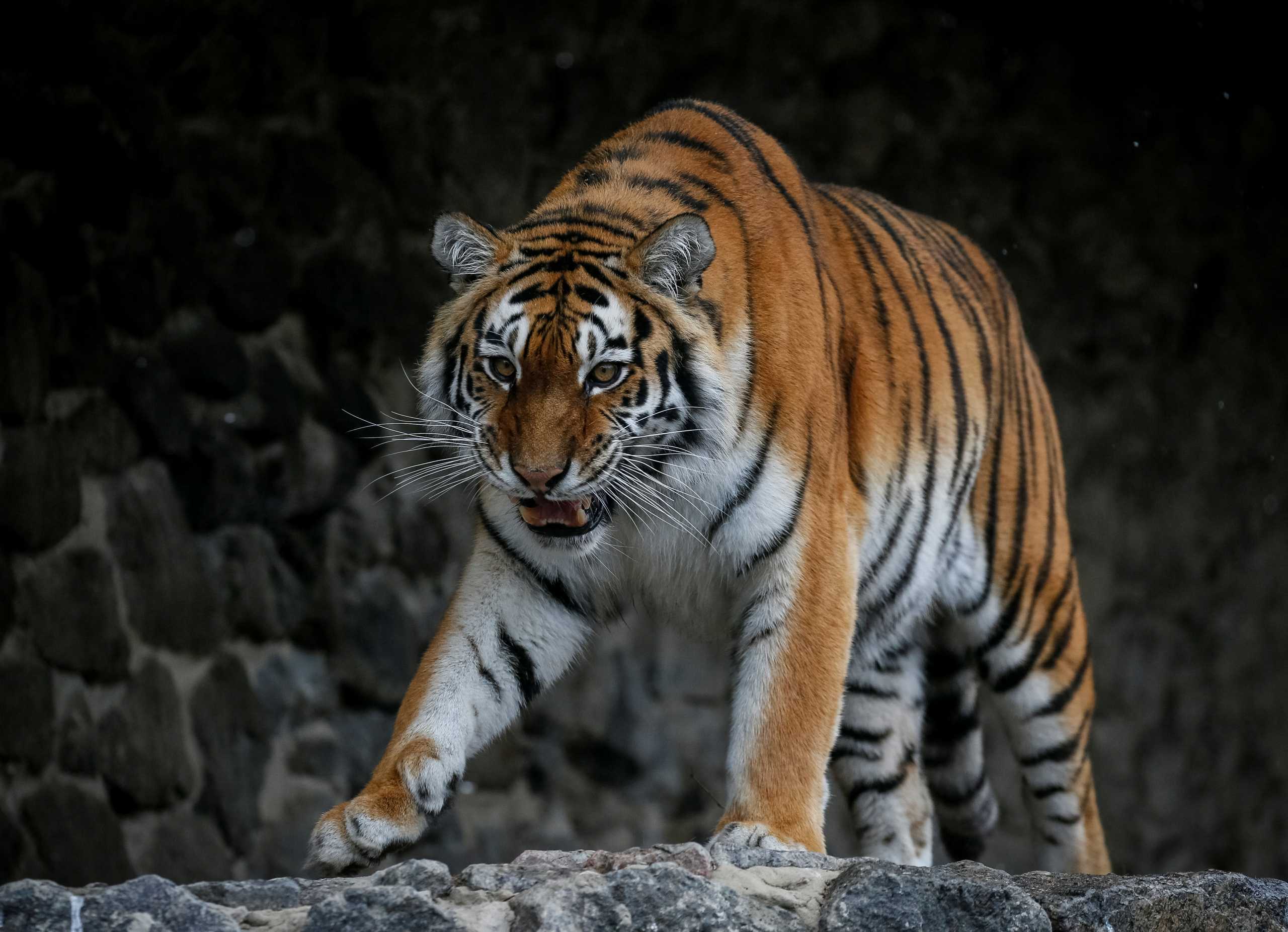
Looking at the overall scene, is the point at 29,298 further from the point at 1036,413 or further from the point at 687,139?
the point at 1036,413

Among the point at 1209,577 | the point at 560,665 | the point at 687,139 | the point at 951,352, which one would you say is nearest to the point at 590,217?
the point at 687,139

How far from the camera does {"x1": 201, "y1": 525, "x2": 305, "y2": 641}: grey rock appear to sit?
4621 millimetres

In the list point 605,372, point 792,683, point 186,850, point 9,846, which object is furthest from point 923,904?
point 186,850

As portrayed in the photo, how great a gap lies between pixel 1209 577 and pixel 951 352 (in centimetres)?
281

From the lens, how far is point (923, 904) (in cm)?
192

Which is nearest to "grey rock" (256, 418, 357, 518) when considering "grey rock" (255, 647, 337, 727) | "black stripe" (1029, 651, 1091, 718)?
"grey rock" (255, 647, 337, 727)

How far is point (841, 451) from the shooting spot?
293 cm

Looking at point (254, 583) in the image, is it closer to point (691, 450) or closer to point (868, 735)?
point (868, 735)

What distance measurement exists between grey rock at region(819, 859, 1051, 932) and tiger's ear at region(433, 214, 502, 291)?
1286mm

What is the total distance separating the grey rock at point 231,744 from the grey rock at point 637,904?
290 cm

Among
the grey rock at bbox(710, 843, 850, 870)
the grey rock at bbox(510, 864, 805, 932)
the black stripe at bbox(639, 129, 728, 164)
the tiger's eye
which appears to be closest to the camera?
the grey rock at bbox(510, 864, 805, 932)

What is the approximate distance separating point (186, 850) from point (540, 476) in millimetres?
2506

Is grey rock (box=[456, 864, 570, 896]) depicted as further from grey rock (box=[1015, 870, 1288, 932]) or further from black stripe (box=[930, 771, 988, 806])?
black stripe (box=[930, 771, 988, 806])

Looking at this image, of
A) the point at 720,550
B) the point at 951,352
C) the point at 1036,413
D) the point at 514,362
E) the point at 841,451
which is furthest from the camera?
the point at 1036,413
